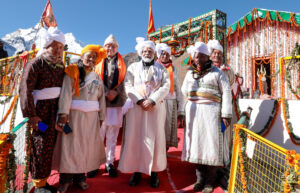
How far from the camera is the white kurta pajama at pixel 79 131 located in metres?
2.40

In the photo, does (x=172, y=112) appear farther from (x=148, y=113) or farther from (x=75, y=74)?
(x=75, y=74)

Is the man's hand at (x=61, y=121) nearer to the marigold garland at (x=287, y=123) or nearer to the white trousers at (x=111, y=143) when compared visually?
the white trousers at (x=111, y=143)

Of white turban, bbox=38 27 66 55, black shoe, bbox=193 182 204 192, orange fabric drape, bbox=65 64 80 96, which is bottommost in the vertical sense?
black shoe, bbox=193 182 204 192

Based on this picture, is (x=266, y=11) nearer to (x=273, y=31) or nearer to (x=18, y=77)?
(x=273, y=31)

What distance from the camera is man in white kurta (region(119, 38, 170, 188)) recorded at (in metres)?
2.67

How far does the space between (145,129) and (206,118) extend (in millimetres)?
852

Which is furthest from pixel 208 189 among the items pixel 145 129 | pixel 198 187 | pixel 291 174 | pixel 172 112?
pixel 172 112

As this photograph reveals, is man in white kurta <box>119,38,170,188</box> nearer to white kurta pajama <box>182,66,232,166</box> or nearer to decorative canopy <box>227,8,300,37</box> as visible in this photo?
white kurta pajama <box>182,66,232,166</box>

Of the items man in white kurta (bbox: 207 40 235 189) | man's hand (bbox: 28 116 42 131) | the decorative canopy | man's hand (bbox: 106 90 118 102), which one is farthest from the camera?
the decorative canopy

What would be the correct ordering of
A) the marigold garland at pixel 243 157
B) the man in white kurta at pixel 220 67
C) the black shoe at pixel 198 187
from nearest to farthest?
the marigold garland at pixel 243 157 < the black shoe at pixel 198 187 < the man in white kurta at pixel 220 67

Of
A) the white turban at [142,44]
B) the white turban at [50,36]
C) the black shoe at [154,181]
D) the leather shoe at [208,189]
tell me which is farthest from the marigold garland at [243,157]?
the white turban at [50,36]

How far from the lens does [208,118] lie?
2629 mm

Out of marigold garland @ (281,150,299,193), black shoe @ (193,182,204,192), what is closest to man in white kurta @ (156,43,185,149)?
black shoe @ (193,182,204,192)

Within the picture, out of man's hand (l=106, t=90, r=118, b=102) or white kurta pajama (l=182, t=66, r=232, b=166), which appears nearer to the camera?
white kurta pajama (l=182, t=66, r=232, b=166)
